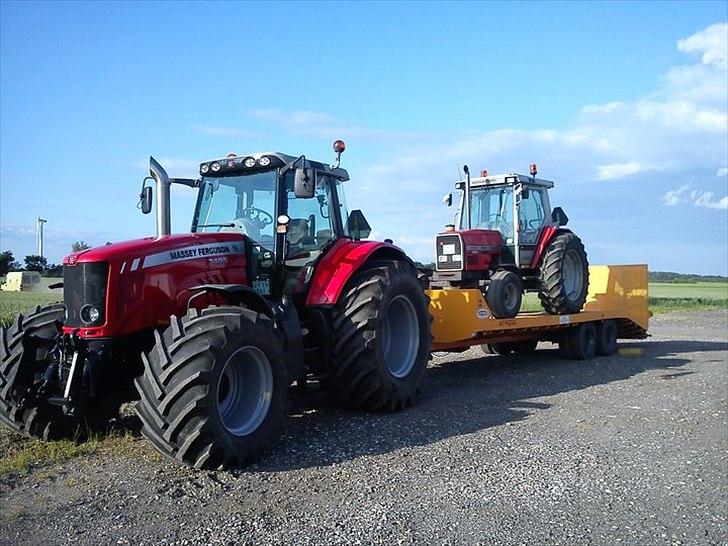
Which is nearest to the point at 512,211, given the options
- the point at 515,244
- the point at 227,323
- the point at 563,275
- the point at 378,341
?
the point at 515,244

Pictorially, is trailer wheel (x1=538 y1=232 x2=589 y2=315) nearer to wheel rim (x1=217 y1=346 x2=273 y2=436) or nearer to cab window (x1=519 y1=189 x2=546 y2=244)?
cab window (x1=519 y1=189 x2=546 y2=244)

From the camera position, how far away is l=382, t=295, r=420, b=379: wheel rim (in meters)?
8.18

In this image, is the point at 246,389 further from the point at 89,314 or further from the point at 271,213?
the point at 271,213

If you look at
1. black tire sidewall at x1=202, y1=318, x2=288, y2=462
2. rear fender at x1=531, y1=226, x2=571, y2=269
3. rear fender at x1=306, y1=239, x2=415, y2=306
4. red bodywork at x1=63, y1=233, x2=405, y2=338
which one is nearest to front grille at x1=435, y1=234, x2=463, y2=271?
rear fender at x1=531, y1=226, x2=571, y2=269

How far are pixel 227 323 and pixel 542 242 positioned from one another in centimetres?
843

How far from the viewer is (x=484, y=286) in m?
11.8

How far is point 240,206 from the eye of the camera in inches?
303

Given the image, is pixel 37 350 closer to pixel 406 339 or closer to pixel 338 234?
pixel 338 234

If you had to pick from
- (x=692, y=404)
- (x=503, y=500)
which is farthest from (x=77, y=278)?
(x=692, y=404)

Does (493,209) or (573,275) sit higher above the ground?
(493,209)

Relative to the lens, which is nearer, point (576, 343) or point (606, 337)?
point (576, 343)

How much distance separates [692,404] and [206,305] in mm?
5737

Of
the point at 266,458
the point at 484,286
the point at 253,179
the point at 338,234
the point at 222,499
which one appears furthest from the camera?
the point at 484,286

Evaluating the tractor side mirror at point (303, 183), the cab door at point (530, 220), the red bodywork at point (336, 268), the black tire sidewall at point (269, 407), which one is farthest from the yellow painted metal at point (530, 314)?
the black tire sidewall at point (269, 407)
